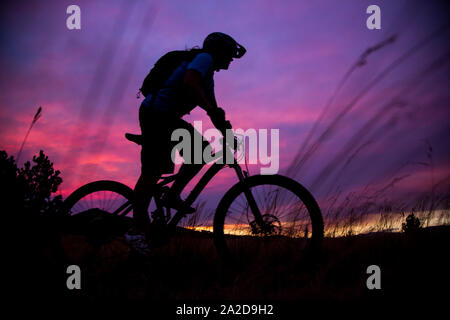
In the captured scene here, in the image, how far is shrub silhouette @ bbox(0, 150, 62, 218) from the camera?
3027 mm

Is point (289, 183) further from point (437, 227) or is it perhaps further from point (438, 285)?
point (437, 227)

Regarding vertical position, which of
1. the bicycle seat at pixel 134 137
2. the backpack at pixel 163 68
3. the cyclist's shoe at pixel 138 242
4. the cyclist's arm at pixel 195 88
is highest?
the backpack at pixel 163 68

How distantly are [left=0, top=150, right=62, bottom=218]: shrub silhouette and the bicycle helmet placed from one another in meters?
2.01

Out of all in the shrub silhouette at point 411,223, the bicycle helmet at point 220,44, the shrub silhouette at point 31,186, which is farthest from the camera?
the shrub silhouette at point 411,223

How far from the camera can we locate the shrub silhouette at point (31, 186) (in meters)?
3.03

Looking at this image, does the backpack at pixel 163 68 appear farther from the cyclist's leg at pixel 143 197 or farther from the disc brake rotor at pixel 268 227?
the disc brake rotor at pixel 268 227

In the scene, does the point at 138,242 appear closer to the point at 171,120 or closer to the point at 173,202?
the point at 173,202

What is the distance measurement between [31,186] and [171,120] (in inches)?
59.1

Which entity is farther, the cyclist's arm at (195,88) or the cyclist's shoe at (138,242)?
the cyclist's shoe at (138,242)

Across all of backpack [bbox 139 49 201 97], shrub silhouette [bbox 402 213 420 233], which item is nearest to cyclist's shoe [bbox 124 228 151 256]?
backpack [bbox 139 49 201 97]

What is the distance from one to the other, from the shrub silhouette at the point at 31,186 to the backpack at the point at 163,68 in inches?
50.2

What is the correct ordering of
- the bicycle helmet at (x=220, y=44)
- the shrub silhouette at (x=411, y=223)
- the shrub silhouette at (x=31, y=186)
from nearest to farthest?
the shrub silhouette at (x=31, y=186) → the bicycle helmet at (x=220, y=44) → the shrub silhouette at (x=411, y=223)

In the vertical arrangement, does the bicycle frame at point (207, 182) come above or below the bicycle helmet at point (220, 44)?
below

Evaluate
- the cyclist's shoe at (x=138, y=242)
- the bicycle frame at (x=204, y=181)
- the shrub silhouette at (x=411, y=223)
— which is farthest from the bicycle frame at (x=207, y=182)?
the shrub silhouette at (x=411, y=223)
